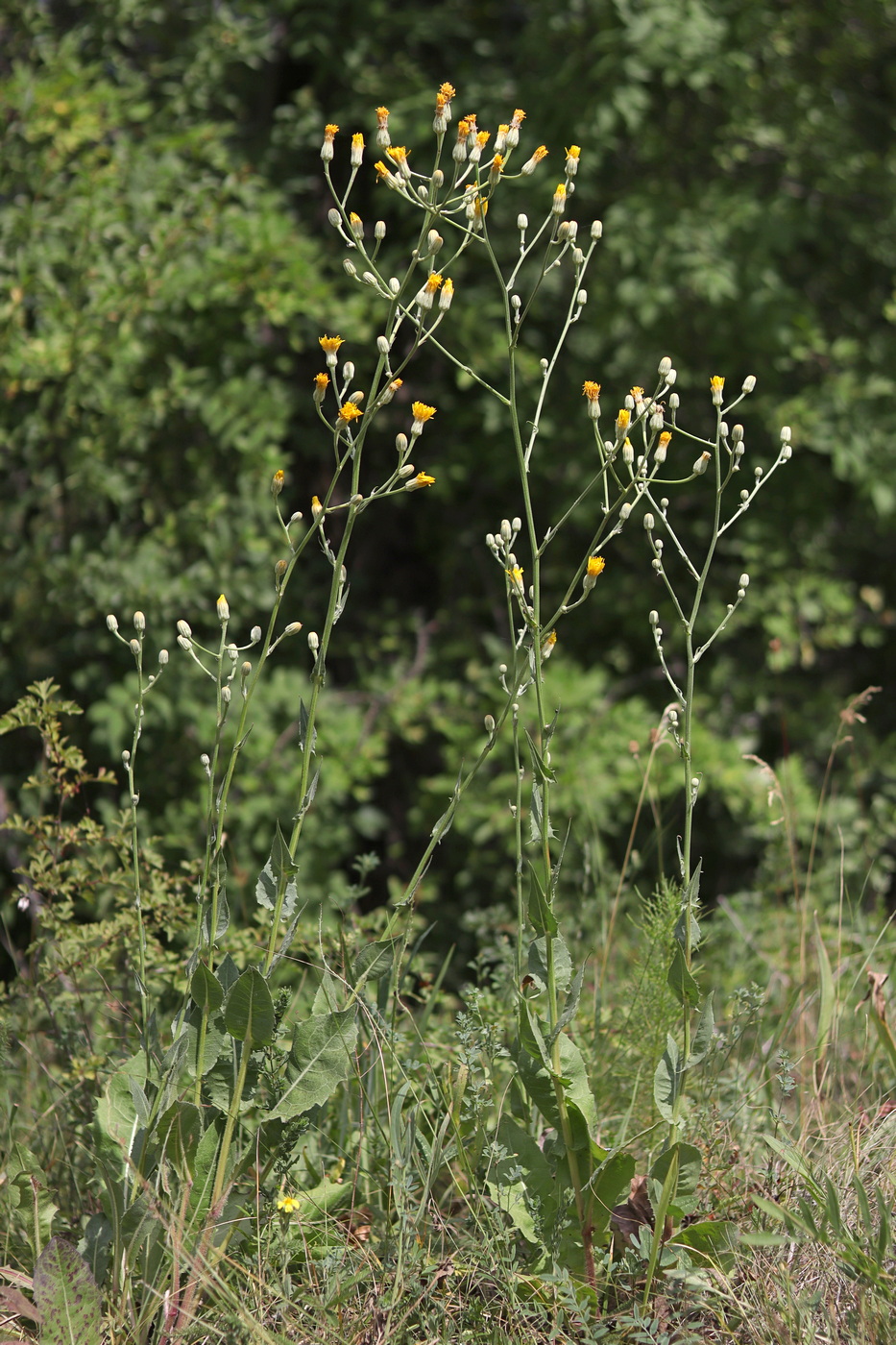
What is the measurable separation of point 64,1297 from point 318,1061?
0.42 m

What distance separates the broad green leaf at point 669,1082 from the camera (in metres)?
1.62

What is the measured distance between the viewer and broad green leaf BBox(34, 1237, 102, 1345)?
4.96ft

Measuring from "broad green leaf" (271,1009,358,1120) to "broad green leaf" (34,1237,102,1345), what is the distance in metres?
0.30

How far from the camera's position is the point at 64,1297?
152 centimetres

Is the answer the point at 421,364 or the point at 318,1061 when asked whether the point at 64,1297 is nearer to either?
the point at 318,1061

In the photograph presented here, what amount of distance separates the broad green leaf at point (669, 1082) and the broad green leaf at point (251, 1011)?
0.52 m

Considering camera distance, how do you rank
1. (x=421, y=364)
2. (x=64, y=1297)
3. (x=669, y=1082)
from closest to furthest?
(x=64, y=1297), (x=669, y=1082), (x=421, y=364)

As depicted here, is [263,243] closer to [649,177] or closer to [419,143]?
[419,143]

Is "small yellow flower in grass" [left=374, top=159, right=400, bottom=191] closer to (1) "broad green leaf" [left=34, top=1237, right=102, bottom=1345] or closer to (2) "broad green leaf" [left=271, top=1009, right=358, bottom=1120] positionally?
(2) "broad green leaf" [left=271, top=1009, right=358, bottom=1120]

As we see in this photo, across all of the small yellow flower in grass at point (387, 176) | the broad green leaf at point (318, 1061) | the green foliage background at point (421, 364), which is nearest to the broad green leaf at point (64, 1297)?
the broad green leaf at point (318, 1061)

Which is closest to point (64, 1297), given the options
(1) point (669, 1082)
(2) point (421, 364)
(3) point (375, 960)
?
(3) point (375, 960)

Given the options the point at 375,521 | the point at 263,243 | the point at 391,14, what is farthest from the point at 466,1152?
the point at 391,14

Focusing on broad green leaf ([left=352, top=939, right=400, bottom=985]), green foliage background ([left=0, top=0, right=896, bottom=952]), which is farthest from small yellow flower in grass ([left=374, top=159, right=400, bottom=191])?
green foliage background ([left=0, top=0, right=896, bottom=952])

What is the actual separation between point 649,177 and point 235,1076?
3.50 m
